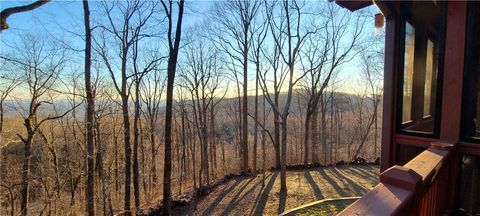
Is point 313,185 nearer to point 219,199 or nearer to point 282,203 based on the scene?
point 282,203

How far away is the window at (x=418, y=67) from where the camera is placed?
3222 mm

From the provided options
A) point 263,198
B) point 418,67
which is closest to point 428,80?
point 418,67

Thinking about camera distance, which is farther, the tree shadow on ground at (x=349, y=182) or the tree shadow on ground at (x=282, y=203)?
the tree shadow on ground at (x=349, y=182)

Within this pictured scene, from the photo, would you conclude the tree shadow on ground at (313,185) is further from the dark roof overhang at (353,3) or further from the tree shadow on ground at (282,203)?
the dark roof overhang at (353,3)

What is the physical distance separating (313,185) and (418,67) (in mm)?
9084

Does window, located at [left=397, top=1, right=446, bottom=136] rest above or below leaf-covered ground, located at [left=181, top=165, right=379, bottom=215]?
above

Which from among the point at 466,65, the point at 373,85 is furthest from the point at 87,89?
the point at 373,85

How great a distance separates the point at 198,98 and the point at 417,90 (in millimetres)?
15580

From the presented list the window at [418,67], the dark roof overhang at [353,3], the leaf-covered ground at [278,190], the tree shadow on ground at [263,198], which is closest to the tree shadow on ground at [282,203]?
the leaf-covered ground at [278,190]

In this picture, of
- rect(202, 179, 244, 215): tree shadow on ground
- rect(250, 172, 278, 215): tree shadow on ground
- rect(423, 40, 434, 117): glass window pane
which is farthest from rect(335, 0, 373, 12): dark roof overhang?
rect(202, 179, 244, 215): tree shadow on ground

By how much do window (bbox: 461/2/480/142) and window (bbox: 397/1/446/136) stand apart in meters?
0.54

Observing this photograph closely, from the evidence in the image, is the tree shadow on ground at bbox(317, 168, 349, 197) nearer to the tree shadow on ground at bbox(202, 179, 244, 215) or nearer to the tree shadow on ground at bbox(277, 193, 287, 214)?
the tree shadow on ground at bbox(277, 193, 287, 214)

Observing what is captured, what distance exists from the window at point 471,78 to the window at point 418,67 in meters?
0.54

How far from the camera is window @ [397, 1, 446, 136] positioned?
3222 millimetres
